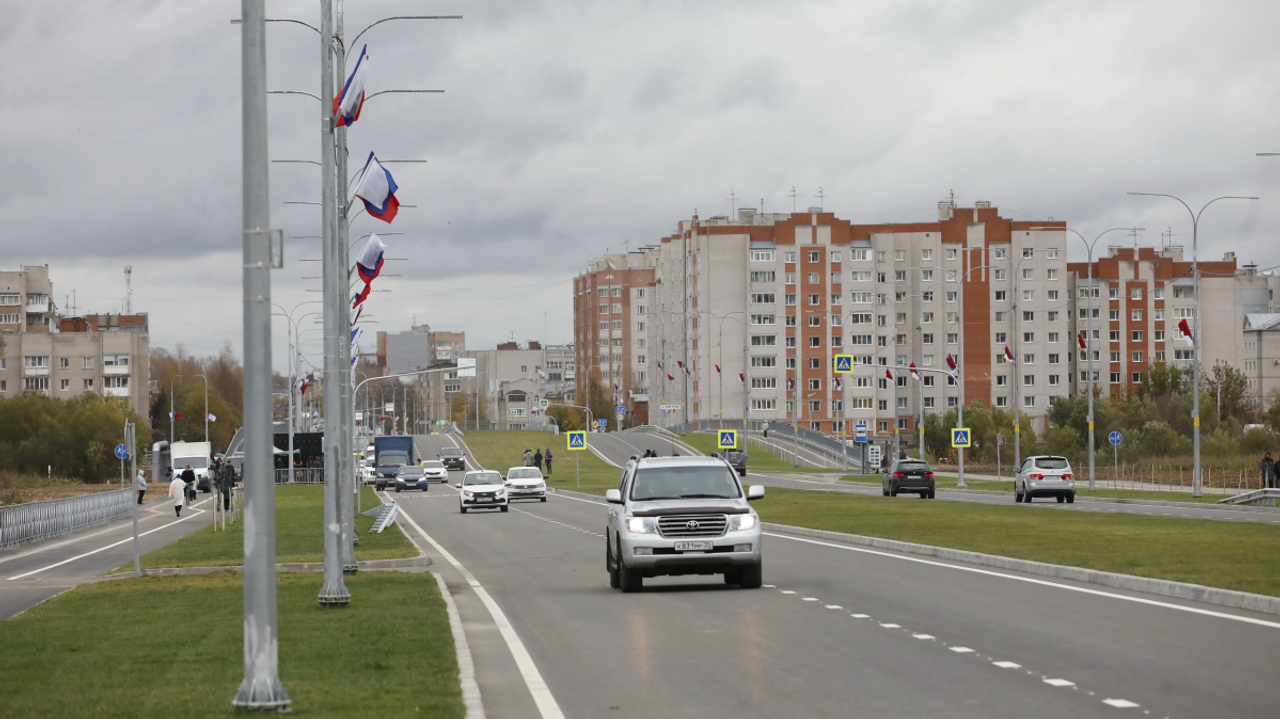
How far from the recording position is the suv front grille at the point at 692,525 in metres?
19.1

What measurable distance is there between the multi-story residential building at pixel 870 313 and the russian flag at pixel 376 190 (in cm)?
12187

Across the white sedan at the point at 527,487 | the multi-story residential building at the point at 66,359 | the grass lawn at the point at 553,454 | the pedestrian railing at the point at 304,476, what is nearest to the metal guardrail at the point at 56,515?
the white sedan at the point at 527,487

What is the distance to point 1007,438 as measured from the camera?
117 metres

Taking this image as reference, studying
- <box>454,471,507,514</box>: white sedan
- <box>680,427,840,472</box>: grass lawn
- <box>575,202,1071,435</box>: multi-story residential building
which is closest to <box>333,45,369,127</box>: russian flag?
<box>454,471,507,514</box>: white sedan

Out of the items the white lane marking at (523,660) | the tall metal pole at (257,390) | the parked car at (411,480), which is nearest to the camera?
the tall metal pole at (257,390)

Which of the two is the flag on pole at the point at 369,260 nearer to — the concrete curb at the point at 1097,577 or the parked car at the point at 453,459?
the concrete curb at the point at 1097,577

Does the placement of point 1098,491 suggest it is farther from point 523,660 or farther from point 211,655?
point 211,655

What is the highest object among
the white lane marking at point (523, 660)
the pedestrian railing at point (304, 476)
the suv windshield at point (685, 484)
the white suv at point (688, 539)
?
the suv windshield at point (685, 484)

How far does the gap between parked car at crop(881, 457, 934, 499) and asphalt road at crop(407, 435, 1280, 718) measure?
115 feet

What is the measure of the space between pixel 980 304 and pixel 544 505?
9999 cm

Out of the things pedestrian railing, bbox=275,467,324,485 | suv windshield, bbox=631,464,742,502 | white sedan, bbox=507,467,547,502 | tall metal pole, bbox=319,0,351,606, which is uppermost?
tall metal pole, bbox=319,0,351,606

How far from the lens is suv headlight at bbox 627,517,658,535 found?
63.1 feet

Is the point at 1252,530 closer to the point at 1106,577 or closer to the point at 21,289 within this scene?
the point at 1106,577

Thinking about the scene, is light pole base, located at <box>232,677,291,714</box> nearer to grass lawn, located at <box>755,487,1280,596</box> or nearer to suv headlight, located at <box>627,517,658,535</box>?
suv headlight, located at <box>627,517,658,535</box>
